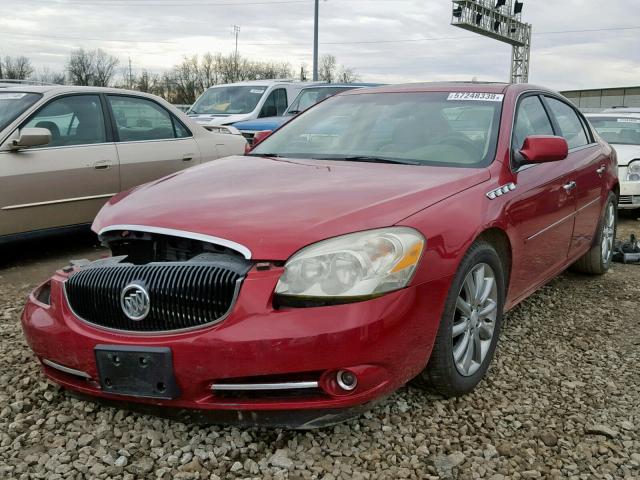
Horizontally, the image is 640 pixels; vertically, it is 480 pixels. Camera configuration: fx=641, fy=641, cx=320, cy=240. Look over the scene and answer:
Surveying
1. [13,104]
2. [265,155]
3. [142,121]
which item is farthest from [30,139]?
[265,155]

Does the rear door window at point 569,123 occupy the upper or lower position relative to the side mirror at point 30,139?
upper

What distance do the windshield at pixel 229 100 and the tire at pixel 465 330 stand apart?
9166 millimetres

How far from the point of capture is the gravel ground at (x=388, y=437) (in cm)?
231

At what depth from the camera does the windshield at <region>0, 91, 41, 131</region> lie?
16.5 feet

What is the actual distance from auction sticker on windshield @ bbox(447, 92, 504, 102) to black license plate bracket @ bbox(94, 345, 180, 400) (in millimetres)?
2295

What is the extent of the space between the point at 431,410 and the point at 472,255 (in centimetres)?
68

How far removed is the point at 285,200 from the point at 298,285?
503 millimetres

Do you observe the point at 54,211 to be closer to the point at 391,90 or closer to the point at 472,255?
the point at 391,90

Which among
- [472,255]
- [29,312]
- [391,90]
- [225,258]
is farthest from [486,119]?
[29,312]

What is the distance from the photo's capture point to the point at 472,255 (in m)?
2.70

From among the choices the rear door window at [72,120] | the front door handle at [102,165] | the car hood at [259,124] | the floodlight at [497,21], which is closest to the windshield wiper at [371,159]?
the front door handle at [102,165]

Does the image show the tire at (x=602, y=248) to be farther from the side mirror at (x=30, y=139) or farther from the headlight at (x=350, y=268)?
the side mirror at (x=30, y=139)

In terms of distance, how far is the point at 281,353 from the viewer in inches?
84.1

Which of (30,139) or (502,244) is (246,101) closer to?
(30,139)
